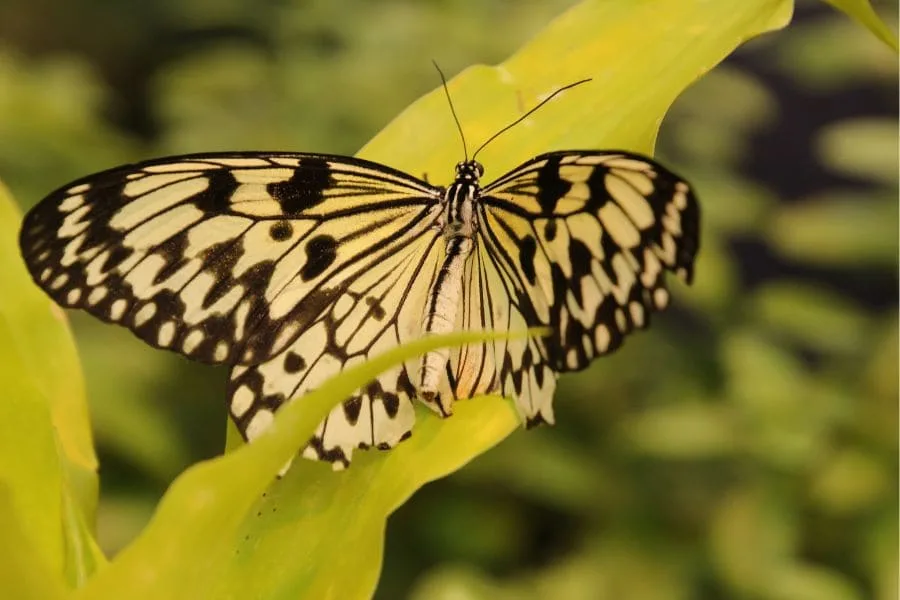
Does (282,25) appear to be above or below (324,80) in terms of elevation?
above

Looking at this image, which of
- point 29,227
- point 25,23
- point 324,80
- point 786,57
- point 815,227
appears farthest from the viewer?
point 25,23

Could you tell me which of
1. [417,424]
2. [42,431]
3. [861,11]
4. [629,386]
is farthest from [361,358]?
[629,386]

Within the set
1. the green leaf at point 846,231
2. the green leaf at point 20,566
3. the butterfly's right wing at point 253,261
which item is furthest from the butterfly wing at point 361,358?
the green leaf at point 846,231

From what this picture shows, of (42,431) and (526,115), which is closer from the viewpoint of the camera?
(42,431)

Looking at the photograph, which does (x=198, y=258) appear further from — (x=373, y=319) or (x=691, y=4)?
(x=691, y=4)

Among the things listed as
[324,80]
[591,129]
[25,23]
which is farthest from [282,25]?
[591,129]

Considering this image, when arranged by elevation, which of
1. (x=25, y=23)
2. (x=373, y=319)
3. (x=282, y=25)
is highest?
(x=25, y=23)

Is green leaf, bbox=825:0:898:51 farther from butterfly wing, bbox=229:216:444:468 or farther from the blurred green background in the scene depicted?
the blurred green background

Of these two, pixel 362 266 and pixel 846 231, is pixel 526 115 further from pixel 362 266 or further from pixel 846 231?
pixel 846 231
